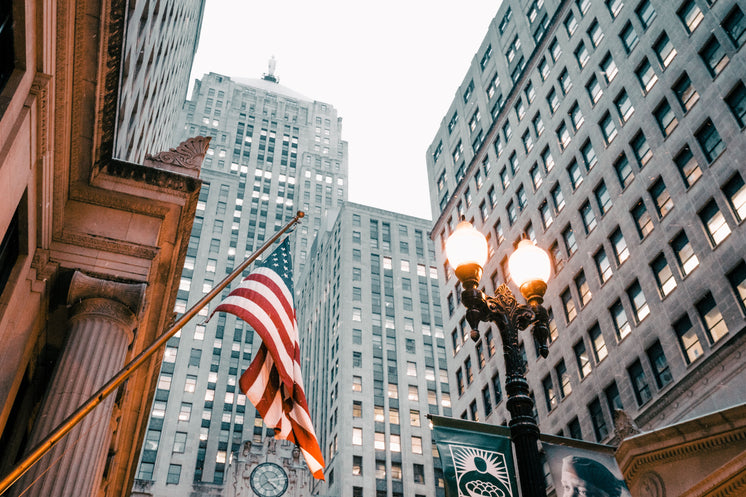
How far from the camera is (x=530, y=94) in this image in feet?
163

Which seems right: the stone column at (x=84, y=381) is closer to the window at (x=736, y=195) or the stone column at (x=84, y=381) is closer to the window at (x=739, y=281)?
the window at (x=739, y=281)

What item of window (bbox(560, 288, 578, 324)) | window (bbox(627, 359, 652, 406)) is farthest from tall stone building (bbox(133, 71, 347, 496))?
window (bbox(627, 359, 652, 406))

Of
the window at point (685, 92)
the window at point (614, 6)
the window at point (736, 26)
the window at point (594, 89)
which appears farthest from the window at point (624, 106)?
the window at point (736, 26)

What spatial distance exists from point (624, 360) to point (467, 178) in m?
28.2

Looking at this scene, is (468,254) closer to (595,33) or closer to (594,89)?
(594,89)

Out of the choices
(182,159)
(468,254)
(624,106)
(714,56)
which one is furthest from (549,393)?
(468,254)

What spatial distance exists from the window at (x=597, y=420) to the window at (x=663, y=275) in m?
7.07

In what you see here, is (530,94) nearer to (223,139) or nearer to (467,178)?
(467,178)

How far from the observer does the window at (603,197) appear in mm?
37184

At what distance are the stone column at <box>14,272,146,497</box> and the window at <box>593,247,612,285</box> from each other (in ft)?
A: 91.8

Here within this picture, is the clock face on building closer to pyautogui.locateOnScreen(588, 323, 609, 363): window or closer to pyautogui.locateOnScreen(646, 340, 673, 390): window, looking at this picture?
pyautogui.locateOnScreen(588, 323, 609, 363): window

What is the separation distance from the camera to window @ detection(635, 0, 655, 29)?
36.7 metres

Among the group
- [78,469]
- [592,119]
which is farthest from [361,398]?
[78,469]

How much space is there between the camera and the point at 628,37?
38.6 m
